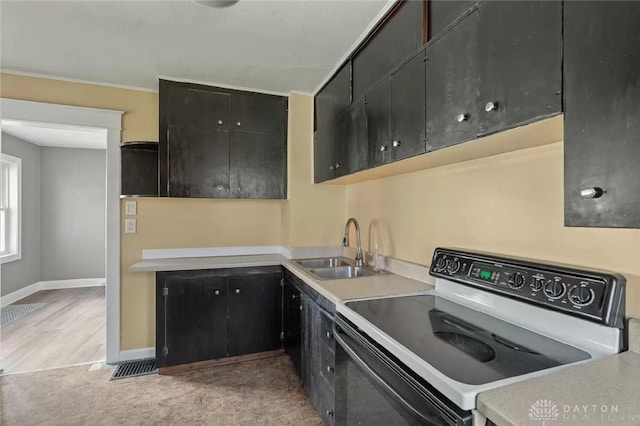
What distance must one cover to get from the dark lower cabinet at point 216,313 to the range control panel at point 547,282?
5.20 ft

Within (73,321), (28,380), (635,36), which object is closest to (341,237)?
(635,36)

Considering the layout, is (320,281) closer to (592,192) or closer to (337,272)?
(337,272)

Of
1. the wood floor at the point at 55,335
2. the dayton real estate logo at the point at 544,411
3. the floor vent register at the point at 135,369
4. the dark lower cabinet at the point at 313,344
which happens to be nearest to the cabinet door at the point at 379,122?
the dark lower cabinet at the point at 313,344

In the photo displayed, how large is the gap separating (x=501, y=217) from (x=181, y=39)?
206 centimetres

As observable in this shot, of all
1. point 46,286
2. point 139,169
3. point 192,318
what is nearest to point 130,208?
point 139,169

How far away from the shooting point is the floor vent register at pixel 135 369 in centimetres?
246

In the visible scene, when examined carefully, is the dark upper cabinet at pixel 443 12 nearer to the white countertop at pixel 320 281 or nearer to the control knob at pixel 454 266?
the control knob at pixel 454 266

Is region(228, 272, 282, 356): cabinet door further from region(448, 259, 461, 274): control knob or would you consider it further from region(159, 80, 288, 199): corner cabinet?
region(448, 259, 461, 274): control knob

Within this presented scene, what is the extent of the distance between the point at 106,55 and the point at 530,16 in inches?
97.0

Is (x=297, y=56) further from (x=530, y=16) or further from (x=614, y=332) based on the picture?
(x=614, y=332)

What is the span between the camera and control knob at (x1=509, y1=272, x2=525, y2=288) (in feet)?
4.00

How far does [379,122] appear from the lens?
1.75 meters

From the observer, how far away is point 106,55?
2.18 m

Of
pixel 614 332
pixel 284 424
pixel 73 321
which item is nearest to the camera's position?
pixel 614 332
